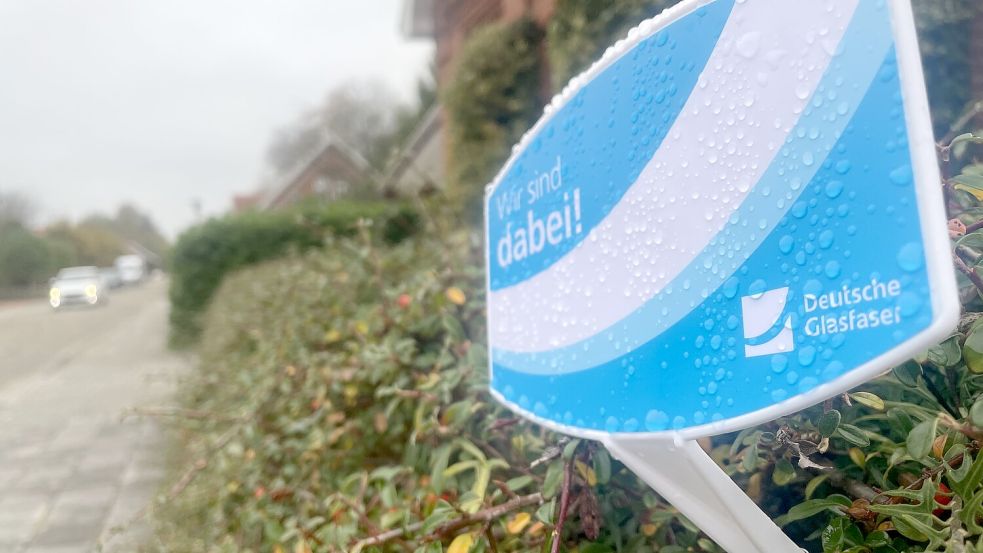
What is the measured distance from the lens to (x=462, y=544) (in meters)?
1.35

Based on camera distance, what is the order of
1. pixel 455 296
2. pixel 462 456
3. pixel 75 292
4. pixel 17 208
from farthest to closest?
pixel 17 208 → pixel 75 292 → pixel 455 296 → pixel 462 456

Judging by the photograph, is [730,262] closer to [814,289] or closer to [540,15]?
[814,289]

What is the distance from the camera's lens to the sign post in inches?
27.2

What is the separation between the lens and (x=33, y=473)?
4938mm

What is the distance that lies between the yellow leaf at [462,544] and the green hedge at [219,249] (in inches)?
400

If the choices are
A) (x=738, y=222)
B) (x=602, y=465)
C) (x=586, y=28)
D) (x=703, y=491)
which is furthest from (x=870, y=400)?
(x=586, y=28)

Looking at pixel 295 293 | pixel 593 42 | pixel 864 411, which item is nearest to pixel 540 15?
pixel 593 42

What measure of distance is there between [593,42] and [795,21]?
13.8ft

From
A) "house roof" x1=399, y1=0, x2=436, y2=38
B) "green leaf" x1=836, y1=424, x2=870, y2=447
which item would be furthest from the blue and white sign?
"house roof" x1=399, y1=0, x2=436, y2=38

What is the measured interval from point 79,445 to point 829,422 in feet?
20.4

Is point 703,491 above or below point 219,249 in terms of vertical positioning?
below

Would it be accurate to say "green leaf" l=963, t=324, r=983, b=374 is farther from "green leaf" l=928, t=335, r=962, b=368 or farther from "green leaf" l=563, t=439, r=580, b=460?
"green leaf" l=563, t=439, r=580, b=460

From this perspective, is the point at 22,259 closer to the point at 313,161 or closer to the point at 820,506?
the point at 313,161

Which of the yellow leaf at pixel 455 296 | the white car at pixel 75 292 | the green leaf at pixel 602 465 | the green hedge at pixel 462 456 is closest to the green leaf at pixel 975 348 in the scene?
the green hedge at pixel 462 456
